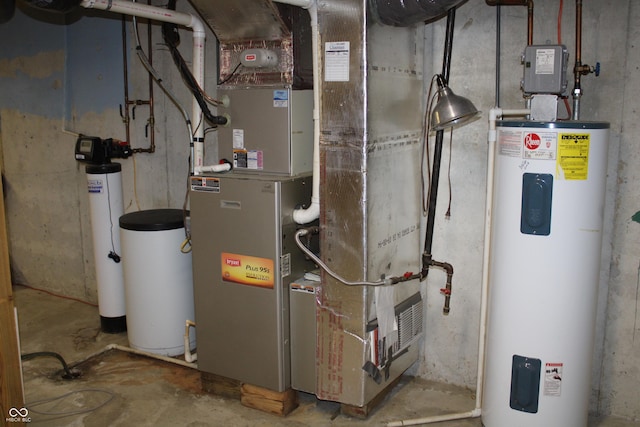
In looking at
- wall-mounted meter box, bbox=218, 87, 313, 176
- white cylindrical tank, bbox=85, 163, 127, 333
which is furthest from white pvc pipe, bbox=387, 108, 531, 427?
white cylindrical tank, bbox=85, 163, 127, 333

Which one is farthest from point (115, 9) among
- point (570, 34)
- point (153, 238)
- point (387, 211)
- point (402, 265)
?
point (570, 34)

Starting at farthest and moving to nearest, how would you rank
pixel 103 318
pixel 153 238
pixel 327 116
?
pixel 103 318 → pixel 153 238 → pixel 327 116

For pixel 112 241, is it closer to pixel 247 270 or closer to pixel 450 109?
pixel 247 270

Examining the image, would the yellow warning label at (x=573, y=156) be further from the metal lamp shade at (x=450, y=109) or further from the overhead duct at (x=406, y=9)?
the overhead duct at (x=406, y=9)

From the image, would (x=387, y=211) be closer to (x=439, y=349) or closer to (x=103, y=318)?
(x=439, y=349)

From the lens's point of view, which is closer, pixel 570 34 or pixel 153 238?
pixel 570 34

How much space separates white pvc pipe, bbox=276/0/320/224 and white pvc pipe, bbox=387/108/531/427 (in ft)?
2.43

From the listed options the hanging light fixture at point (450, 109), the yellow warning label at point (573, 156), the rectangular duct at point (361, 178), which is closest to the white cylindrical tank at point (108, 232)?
the rectangular duct at point (361, 178)

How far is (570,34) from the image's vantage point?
258cm

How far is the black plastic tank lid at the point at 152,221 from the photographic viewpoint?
330 centimetres

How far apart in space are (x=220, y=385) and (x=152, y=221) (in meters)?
0.99

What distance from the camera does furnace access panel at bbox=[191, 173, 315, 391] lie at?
2.68m

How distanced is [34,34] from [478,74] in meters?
3.18

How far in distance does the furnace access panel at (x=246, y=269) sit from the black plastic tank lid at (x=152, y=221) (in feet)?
1.49
